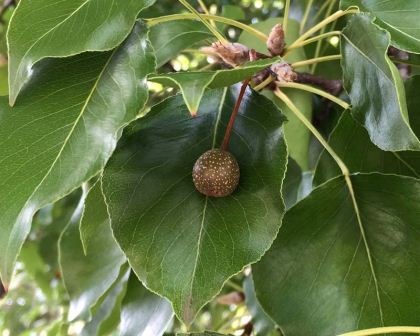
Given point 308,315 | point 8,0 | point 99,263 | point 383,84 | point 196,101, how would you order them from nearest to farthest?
1. point 196,101
2. point 383,84
3. point 308,315
4. point 99,263
5. point 8,0

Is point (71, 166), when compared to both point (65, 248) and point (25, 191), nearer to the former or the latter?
point (25, 191)

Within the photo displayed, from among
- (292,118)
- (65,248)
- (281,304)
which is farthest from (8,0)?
A: (281,304)

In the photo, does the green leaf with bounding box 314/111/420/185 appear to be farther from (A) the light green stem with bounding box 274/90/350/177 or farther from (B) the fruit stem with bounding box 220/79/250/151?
(B) the fruit stem with bounding box 220/79/250/151

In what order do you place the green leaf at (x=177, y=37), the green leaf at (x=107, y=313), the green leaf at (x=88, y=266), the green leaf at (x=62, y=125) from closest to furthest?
the green leaf at (x=62, y=125) → the green leaf at (x=177, y=37) → the green leaf at (x=88, y=266) → the green leaf at (x=107, y=313)

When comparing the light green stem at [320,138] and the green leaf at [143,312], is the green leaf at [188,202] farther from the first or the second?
the green leaf at [143,312]

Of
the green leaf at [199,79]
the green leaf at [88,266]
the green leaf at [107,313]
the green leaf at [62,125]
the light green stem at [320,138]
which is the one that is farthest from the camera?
the green leaf at [107,313]

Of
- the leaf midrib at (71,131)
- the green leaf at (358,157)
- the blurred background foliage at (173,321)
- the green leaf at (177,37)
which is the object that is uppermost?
the leaf midrib at (71,131)

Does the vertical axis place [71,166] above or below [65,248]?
above

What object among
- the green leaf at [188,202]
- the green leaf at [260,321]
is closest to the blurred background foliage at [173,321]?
the green leaf at [260,321]
